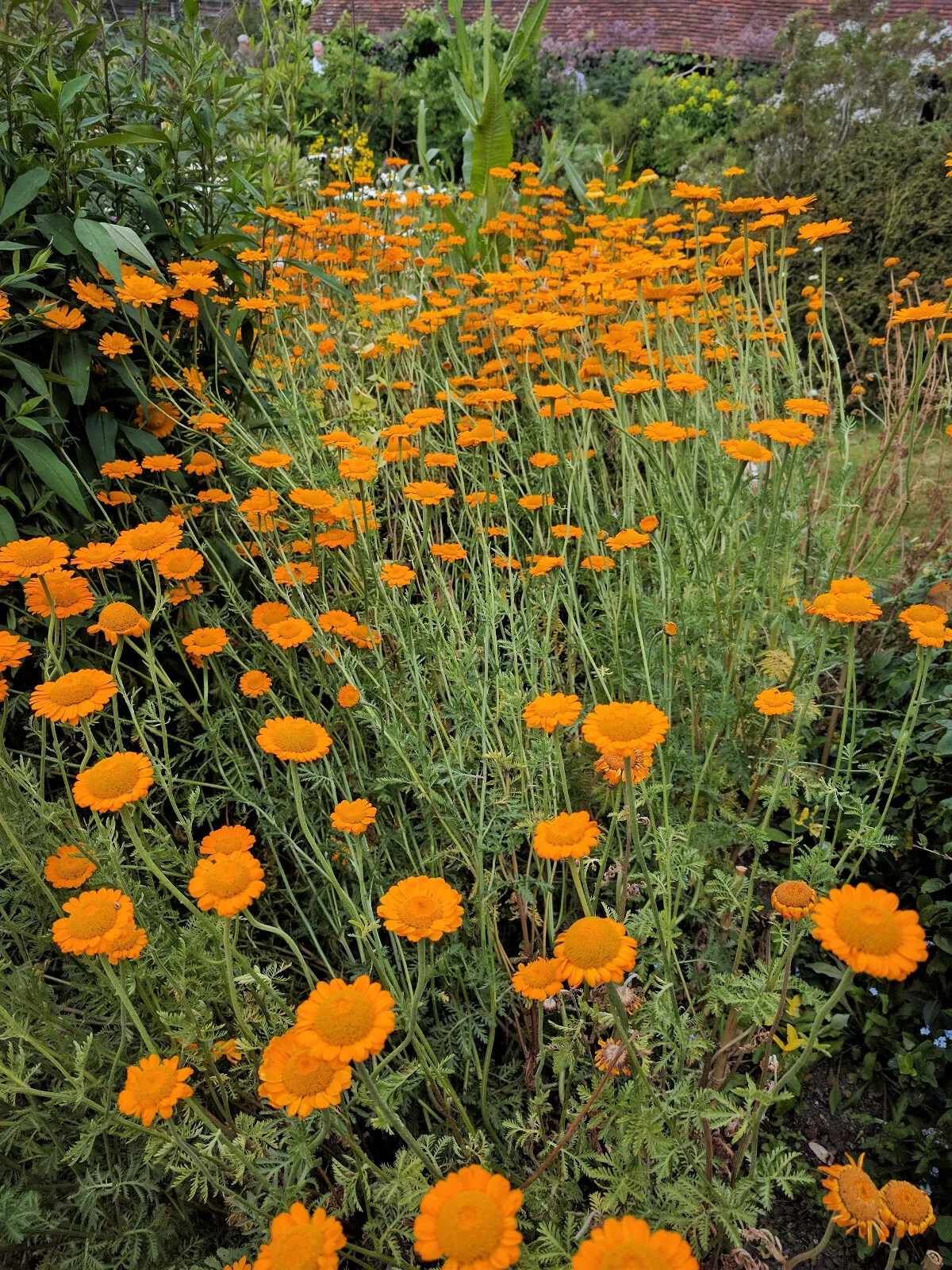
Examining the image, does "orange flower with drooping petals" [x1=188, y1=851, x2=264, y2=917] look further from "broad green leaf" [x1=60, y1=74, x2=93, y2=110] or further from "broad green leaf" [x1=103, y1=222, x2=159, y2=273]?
"broad green leaf" [x1=60, y1=74, x2=93, y2=110]

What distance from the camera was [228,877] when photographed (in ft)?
3.38

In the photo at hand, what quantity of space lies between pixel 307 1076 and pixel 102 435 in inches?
60.1

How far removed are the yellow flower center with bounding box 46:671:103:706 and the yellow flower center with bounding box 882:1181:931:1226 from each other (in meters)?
1.23

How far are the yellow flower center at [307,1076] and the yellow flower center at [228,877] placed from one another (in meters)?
0.22

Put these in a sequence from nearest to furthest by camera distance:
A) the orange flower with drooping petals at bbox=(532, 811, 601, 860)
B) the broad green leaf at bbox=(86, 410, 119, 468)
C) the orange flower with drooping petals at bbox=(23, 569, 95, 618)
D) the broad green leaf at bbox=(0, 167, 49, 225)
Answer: the orange flower with drooping petals at bbox=(532, 811, 601, 860) → the orange flower with drooping petals at bbox=(23, 569, 95, 618) → the broad green leaf at bbox=(0, 167, 49, 225) → the broad green leaf at bbox=(86, 410, 119, 468)

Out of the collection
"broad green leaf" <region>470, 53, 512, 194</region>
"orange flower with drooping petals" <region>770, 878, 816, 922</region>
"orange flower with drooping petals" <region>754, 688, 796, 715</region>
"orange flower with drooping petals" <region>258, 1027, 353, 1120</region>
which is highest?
"broad green leaf" <region>470, 53, 512, 194</region>

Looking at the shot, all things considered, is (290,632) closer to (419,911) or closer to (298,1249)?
(419,911)

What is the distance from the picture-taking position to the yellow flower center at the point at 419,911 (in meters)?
0.98

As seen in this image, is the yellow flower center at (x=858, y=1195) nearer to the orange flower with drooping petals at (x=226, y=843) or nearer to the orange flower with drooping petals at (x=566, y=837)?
the orange flower with drooping petals at (x=566, y=837)

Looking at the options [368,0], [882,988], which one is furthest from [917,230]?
[368,0]

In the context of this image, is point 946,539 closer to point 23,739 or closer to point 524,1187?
point 524,1187

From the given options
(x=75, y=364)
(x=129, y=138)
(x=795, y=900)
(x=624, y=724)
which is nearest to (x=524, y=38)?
(x=129, y=138)

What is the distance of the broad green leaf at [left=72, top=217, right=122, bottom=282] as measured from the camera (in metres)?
1.64

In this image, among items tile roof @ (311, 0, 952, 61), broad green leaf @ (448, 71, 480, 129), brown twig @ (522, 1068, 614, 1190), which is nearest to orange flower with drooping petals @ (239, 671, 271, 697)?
brown twig @ (522, 1068, 614, 1190)
